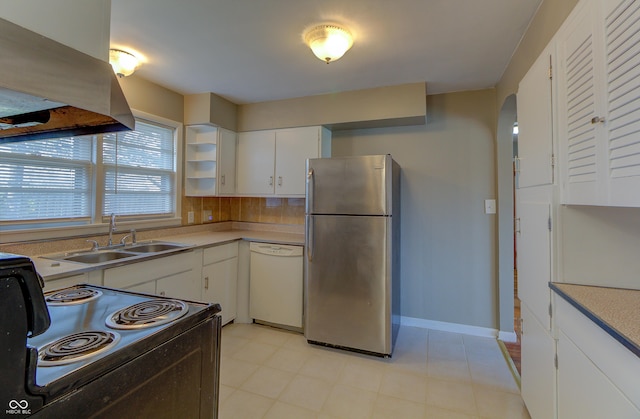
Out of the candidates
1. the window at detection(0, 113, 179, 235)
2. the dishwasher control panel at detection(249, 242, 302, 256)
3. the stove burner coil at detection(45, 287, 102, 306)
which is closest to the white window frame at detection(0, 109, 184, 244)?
the window at detection(0, 113, 179, 235)

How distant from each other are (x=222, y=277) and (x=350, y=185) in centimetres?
153

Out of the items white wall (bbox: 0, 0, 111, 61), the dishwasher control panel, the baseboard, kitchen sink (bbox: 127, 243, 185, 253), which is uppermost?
white wall (bbox: 0, 0, 111, 61)

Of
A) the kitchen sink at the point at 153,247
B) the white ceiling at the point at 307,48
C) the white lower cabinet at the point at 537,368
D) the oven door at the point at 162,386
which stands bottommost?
the white lower cabinet at the point at 537,368

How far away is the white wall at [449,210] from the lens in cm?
276

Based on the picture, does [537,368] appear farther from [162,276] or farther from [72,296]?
[162,276]

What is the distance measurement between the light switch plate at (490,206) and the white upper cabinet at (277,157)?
1.65 meters

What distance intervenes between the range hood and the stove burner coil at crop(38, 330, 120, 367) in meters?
0.61

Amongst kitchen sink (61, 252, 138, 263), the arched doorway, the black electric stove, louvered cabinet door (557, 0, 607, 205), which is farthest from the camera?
the arched doorway

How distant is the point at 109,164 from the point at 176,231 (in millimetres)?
865

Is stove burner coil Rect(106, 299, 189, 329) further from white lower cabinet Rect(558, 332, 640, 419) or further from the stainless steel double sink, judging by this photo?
white lower cabinet Rect(558, 332, 640, 419)

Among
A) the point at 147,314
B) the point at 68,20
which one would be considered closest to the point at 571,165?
the point at 147,314

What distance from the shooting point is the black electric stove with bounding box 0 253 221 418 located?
0.56m

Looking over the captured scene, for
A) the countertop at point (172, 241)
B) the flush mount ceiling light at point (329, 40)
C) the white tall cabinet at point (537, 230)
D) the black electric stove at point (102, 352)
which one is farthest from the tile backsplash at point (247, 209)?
the white tall cabinet at point (537, 230)

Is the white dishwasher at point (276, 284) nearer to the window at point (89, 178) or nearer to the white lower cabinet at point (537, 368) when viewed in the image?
the window at point (89, 178)
